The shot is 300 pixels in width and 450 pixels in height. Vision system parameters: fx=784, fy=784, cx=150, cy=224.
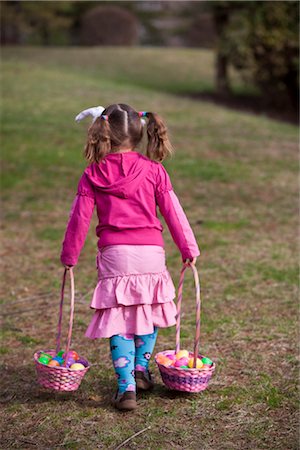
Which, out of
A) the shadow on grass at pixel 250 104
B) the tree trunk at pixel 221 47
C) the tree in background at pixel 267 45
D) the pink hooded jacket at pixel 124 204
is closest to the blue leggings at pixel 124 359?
the pink hooded jacket at pixel 124 204

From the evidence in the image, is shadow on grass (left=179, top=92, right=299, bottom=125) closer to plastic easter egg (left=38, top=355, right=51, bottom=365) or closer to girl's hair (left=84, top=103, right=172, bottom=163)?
girl's hair (left=84, top=103, right=172, bottom=163)

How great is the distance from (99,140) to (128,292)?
2.28 feet

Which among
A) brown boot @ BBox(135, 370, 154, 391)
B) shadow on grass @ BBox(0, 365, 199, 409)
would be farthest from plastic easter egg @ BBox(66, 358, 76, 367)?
brown boot @ BBox(135, 370, 154, 391)

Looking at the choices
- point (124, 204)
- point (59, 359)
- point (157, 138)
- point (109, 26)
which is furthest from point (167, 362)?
point (109, 26)

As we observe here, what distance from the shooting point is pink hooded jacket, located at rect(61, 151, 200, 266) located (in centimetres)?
354

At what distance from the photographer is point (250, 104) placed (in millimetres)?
18000

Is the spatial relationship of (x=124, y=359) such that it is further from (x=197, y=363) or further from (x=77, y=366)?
(x=197, y=363)

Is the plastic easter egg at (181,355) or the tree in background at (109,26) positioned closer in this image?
the plastic easter egg at (181,355)

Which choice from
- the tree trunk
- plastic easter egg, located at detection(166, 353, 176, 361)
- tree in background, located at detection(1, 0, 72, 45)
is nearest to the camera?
plastic easter egg, located at detection(166, 353, 176, 361)

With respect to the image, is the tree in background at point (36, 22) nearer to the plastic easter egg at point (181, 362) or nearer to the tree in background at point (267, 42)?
the tree in background at point (267, 42)

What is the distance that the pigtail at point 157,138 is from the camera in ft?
11.6

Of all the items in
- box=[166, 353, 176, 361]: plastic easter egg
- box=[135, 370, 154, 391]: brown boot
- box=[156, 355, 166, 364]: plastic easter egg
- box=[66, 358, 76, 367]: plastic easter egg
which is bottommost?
box=[135, 370, 154, 391]: brown boot

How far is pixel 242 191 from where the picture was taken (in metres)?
8.85

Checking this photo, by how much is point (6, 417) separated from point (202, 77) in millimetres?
19787
